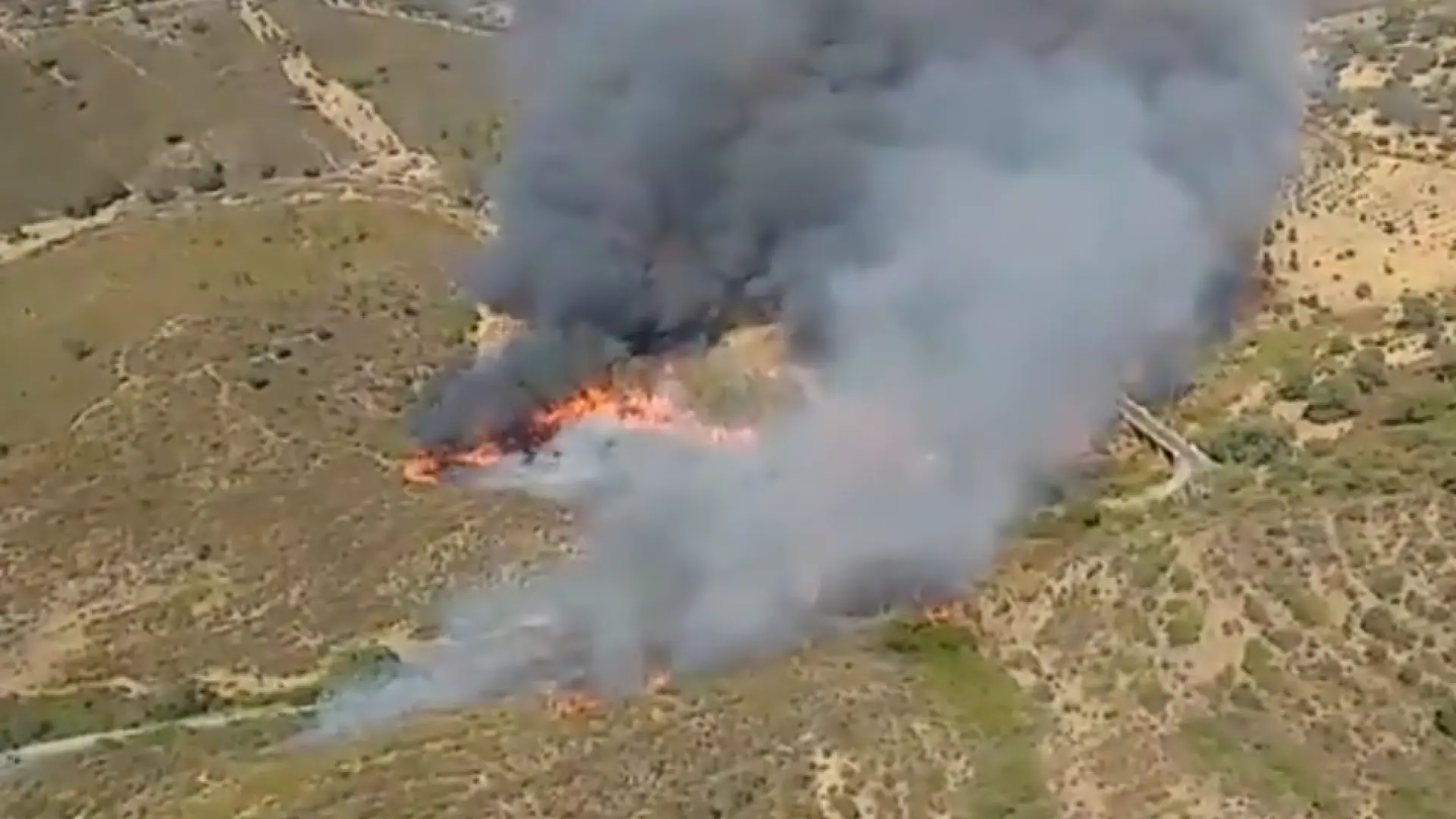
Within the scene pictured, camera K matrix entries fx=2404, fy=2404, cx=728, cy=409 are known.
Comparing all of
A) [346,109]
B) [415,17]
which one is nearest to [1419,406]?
[346,109]

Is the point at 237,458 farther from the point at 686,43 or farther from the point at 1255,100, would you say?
the point at 1255,100

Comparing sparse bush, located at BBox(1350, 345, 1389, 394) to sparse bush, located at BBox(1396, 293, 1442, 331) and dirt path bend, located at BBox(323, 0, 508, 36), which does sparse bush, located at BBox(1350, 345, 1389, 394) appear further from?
dirt path bend, located at BBox(323, 0, 508, 36)

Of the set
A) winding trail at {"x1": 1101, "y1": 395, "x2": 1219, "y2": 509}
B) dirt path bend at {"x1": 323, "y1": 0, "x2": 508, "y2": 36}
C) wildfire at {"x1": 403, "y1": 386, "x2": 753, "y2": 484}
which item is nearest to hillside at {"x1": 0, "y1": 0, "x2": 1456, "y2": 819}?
winding trail at {"x1": 1101, "y1": 395, "x2": 1219, "y2": 509}

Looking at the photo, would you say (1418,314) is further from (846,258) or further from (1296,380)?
(846,258)

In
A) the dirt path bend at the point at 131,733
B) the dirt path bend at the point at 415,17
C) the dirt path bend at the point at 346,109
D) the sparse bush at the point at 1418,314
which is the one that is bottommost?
the dirt path bend at the point at 131,733

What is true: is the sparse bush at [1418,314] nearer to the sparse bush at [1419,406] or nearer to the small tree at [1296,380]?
the small tree at [1296,380]

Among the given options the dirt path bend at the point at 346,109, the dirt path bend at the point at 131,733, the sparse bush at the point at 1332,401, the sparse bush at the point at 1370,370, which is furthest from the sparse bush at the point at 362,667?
the dirt path bend at the point at 346,109

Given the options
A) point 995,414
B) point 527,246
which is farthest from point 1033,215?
point 527,246
